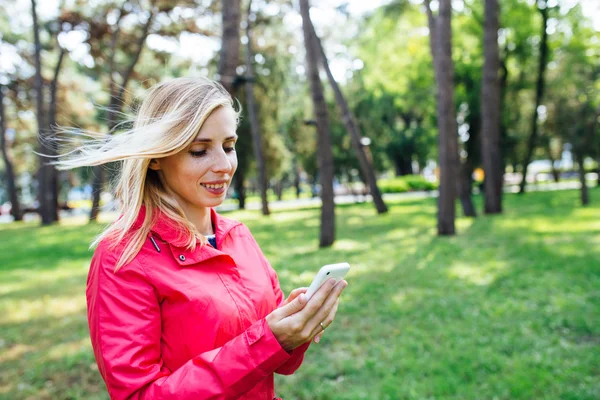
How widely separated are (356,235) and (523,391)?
423 inches

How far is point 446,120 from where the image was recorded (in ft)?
45.0

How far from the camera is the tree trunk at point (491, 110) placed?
18.4 metres

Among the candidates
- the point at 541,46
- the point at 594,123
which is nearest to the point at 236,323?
the point at 594,123

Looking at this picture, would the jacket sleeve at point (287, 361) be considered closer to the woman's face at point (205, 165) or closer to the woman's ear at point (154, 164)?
the woman's face at point (205, 165)

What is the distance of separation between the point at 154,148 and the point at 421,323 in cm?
521

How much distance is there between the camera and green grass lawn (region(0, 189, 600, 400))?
469 centimetres

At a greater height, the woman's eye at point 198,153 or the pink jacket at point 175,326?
the woman's eye at point 198,153

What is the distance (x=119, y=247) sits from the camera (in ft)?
5.58

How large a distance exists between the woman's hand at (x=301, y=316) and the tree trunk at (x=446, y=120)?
1238 cm

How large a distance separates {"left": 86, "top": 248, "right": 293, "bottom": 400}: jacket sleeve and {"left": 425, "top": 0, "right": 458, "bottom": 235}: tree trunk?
12.5m

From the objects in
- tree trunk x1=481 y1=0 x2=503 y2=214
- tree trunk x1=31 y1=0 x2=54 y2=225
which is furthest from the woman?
tree trunk x1=31 y1=0 x2=54 y2=225

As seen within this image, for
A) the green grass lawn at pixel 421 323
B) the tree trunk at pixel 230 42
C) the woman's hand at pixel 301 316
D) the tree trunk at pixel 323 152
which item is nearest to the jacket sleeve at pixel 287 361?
the woman's hand at pixel 301 316

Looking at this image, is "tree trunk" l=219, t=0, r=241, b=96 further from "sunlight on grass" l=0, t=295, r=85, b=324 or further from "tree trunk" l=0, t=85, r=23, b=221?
"tree trunk" l=0, t=85, r=23, b=221

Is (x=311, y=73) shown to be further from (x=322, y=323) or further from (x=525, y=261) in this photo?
(x=322, y=323)
